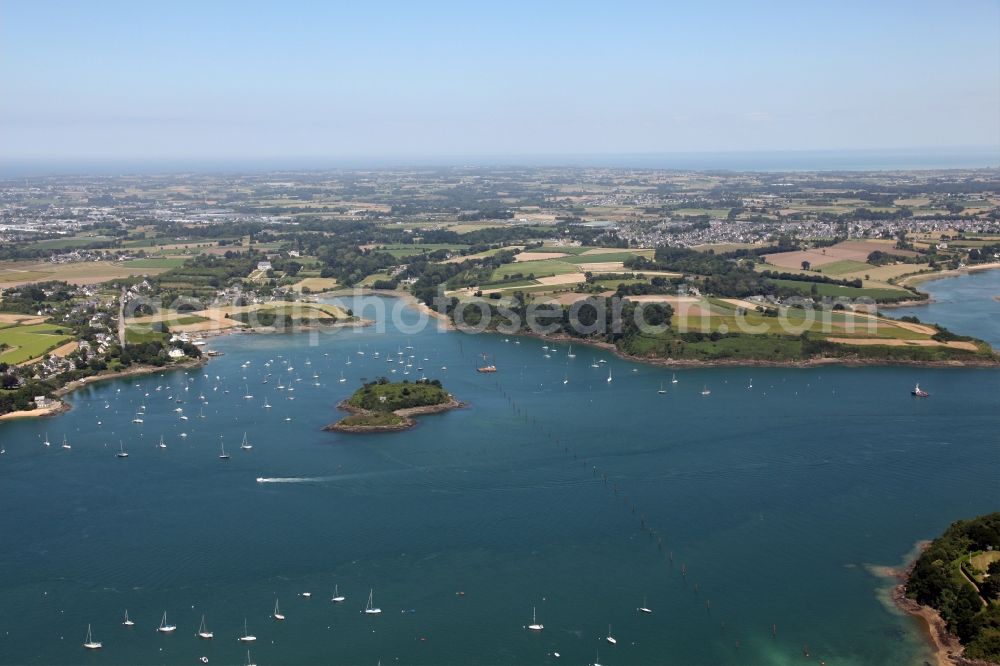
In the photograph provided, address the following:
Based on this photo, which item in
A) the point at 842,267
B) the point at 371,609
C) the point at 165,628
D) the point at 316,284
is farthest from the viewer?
the point at 842,267

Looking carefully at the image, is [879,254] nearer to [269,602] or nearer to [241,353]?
[241,353]

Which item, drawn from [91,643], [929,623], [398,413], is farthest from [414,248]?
[929,623]

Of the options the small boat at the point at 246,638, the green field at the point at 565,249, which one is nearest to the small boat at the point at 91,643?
the small boat at the point at 246,638

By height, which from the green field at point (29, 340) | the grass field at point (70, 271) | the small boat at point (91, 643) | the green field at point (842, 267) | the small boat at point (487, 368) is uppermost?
the green field at point (842, 267)

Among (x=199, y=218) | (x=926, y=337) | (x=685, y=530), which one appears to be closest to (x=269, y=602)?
(x=685, y=530)

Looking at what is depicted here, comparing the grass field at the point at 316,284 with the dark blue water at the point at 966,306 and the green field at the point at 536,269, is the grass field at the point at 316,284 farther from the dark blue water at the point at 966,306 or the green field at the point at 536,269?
the dark blue water at the point at 966,306

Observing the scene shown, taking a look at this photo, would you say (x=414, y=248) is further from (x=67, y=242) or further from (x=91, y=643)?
(x=91, y=643)
